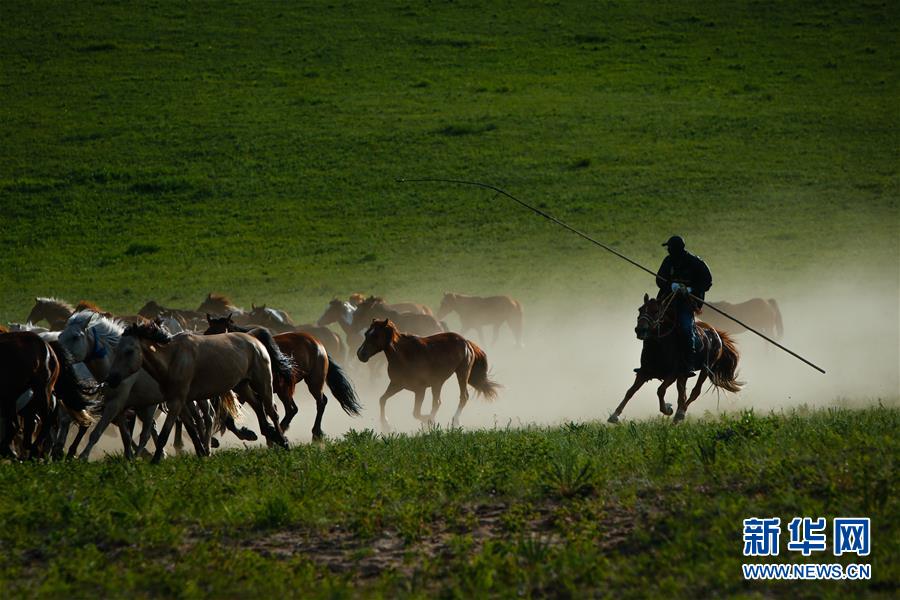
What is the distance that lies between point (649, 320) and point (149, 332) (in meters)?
6.92

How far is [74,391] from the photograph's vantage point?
13156 mm

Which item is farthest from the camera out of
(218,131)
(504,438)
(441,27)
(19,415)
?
(441,27)

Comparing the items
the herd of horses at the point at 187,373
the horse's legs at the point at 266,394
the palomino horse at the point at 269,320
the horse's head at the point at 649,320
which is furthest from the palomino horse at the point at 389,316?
the horse's legs at the point at 266,394

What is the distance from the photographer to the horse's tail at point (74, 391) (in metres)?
12.9

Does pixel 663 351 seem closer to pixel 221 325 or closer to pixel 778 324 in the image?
pixel 221 325

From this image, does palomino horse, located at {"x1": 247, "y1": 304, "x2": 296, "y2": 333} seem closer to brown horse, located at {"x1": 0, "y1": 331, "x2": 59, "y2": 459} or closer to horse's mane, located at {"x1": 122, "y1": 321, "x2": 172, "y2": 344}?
brown horse, located at {"x1": 0, "y1": 331, "x2": 59, "y2": 459}

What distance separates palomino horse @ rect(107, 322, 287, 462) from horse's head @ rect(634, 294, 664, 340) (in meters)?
5.21

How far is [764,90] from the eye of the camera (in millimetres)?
55156

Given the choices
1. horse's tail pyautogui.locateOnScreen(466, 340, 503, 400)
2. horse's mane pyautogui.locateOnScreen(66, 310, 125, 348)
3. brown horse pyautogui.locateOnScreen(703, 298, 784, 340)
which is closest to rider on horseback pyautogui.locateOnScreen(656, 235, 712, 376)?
horse's tail pyautogui.locateOnScreen(466, 340, 503, 400)

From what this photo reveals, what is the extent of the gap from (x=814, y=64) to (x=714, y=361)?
45504 millimetres

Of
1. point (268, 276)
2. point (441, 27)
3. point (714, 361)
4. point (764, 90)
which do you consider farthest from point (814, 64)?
point (714, 361)

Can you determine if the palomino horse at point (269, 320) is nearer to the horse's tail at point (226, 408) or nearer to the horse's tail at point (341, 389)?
the horse's tail at point (341, 389)

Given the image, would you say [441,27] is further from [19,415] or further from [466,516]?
[466,516]

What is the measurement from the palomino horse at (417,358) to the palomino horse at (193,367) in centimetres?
449
